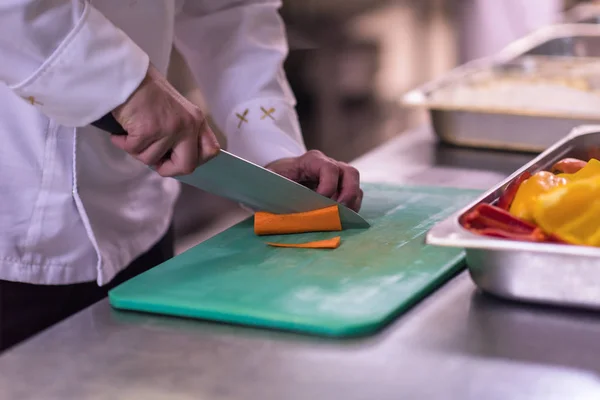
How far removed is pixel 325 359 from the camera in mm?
767

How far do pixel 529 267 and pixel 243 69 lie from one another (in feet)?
2.14

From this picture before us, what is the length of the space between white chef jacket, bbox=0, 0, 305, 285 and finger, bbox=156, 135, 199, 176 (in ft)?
0.25

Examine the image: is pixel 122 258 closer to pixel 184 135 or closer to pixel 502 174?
pixel 184 135

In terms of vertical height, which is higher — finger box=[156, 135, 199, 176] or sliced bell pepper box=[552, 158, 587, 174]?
finger box=[156, 135, 199, 176]

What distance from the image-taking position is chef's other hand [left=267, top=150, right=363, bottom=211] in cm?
113

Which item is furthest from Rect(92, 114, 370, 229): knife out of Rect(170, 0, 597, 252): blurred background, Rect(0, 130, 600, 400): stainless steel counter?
Rect(170, 0, 597, 252): blurred background

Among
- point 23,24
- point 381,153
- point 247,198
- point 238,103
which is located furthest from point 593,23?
point 23,24

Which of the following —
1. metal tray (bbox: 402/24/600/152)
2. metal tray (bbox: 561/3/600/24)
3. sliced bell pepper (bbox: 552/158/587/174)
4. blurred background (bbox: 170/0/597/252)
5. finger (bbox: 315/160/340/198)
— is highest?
sliced bell pepper (bbox: 552/158/587/174)

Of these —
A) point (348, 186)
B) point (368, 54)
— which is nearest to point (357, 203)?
point (348, 186)

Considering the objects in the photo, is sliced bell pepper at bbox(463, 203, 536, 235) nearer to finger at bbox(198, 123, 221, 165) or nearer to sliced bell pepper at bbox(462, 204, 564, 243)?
sliced bell pepper at bbox(462, 204, 564, 243)

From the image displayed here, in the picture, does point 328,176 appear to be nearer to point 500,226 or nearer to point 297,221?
point 297,221

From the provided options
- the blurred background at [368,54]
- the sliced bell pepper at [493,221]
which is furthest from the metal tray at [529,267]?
the blurred background at [368,54]

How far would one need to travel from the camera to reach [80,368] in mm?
761

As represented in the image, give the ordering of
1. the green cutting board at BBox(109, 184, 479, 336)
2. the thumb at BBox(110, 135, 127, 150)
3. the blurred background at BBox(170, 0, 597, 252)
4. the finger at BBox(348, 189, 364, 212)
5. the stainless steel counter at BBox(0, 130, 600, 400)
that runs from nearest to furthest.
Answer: the stainless steel counter at BBox(0, 130, 600, 400) → the green cutting board at BBox(109, 184, 479, 336) → the thumb at BBox(110, 135, 127, 150) → the finger at BBox(348, 189, 364, 212) → the blurred background at BBox(170, 0, 597, 252)
